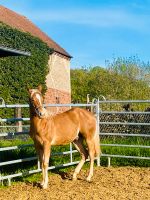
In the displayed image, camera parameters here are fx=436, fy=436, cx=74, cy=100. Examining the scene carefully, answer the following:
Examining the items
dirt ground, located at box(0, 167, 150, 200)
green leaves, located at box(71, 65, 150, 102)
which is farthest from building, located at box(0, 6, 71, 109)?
dirt ground, located at box(0, 167, 150, 200)

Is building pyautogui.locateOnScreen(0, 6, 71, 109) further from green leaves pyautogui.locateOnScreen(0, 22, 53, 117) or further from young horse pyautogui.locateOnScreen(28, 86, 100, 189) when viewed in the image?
young horse pyautogui.locateOnScreen(28, 86, 100, 189)

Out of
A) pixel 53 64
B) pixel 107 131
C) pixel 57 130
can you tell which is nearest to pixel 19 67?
pixel 53 64

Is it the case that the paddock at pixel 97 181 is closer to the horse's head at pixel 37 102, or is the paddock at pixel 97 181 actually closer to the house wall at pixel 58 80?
the horse's head at pixel 37 102

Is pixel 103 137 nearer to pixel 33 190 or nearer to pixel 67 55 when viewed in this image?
pixel 33 190

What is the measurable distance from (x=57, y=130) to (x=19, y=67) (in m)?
17.6

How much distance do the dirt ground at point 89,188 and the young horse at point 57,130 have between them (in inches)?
11.9

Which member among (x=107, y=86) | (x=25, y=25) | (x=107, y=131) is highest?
(x=25, y=25)

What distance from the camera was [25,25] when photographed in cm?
3316

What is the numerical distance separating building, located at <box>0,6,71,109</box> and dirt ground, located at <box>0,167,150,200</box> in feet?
68.4

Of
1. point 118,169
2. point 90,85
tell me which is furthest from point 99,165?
point 90,85

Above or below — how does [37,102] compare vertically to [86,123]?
above

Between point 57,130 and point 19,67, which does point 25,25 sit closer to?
point 19,67

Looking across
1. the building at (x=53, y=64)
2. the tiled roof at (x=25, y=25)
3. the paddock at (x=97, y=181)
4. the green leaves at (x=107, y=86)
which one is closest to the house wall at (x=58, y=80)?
the building at (x=53, y=64)

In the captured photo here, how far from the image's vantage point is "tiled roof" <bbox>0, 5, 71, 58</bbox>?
3098cm
